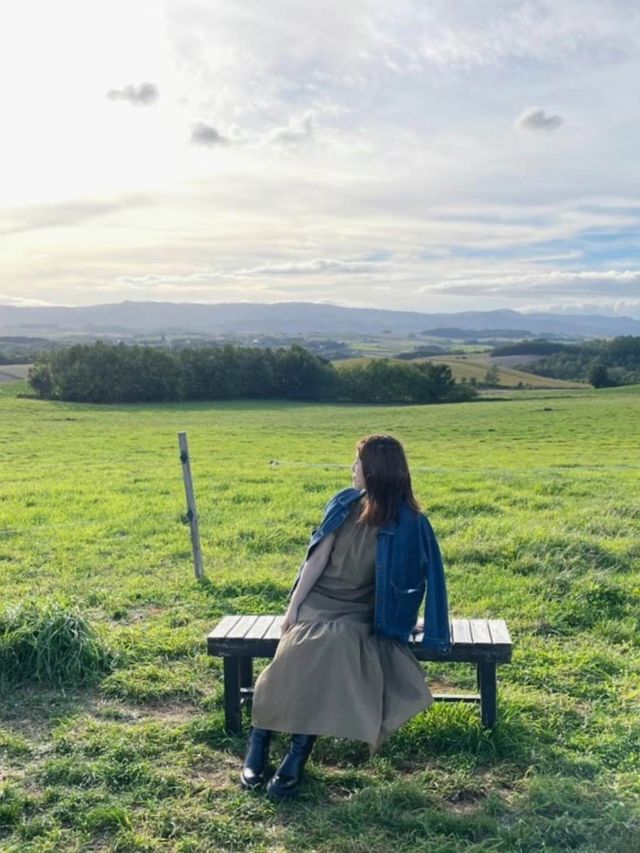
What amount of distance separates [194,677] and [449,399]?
73173 millimetres

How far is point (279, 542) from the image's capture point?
33.7 feet

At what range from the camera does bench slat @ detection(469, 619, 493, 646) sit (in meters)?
5.13

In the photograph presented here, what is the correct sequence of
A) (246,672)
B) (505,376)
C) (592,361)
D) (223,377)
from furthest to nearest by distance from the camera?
1. (592,361)
2. (505,376)
3. (223,377)
4. (246,672)

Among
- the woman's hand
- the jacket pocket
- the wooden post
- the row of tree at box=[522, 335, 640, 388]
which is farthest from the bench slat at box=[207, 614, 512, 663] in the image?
the row of tree at box=[522, 335, 640, 388]

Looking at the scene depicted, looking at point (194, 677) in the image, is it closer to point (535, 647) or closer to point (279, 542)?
point (535, 647)

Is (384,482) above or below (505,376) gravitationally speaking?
above

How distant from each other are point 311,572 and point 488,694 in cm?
149

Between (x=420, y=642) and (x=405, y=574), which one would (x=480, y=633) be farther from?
(x=405, y=574)

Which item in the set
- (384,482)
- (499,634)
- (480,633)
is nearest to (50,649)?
(384,482)

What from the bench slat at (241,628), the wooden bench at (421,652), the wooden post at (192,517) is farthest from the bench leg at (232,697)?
the wooden post at (192,517)

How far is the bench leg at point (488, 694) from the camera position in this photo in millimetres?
5211

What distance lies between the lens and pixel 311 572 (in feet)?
16.4

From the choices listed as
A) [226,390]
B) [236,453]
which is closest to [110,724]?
[236,453]

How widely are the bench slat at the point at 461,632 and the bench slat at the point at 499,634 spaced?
16 centimetres
